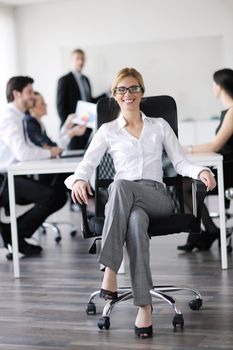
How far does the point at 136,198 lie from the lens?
353 cm

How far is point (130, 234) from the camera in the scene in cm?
341

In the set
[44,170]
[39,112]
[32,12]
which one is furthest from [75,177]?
[32,12]

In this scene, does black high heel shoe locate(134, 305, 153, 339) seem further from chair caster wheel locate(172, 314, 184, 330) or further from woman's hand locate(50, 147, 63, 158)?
woman's hand locate(50, 147, 63, 158)

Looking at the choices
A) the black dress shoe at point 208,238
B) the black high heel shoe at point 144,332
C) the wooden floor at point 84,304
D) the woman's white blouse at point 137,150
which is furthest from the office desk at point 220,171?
the black high heel shoe at point 144,332

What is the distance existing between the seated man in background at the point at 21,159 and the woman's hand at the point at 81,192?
6.26ft

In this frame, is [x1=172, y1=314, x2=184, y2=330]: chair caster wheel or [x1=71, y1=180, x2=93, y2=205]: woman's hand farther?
[x1=71, y1=180, x2=93, y2=205]: woman's hand

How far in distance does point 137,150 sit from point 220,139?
153cm

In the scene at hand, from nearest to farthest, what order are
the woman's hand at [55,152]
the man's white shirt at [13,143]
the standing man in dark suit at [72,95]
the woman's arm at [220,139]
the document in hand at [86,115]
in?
the woman's arm at [220,139] < the man's white shirt at [13,143] < the woman's hand at [55,152] < the document in hand at [86,115] < the standing man in dark suit at [72,95]

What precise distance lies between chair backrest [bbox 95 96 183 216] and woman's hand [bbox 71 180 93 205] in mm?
330

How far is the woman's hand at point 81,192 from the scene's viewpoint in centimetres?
355

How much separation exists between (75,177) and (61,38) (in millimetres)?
7518

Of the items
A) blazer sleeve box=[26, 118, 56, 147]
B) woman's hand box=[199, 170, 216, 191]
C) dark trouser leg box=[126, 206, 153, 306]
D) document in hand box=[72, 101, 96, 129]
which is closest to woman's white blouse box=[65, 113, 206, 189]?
woman's hand box=[199, 170, 216, 191]

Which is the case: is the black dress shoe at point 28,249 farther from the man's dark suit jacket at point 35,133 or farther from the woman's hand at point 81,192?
the woman's hand at point 81,192

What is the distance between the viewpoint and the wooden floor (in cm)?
330
